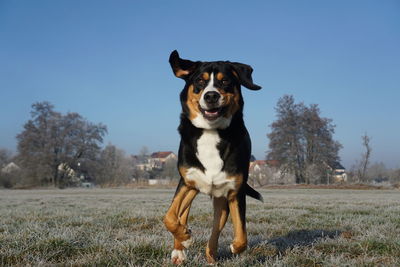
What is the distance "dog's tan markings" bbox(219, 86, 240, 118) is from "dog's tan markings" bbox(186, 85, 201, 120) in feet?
0.88

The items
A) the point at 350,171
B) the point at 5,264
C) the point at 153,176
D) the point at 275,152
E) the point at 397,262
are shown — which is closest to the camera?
the point at 5,264

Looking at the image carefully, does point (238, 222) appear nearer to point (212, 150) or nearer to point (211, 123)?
point (212, 150)

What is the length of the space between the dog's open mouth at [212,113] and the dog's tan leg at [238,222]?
79cm

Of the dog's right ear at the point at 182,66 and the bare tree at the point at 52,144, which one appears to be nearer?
the dog's right ear at the point at 182,66

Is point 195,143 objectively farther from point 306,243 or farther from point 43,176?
point 43,176

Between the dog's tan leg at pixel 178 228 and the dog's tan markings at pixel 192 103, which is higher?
the dog's tan markings at pixel 192 103

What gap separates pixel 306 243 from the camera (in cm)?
468

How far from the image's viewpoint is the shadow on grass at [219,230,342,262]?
3967 millimetres

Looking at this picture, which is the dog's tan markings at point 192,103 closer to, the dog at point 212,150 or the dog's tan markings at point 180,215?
the dog at point 212,150

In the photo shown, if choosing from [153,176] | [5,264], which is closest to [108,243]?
[5,264]

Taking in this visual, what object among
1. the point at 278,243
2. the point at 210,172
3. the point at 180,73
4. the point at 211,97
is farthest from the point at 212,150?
the point at 278,243

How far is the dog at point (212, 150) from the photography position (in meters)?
3.46

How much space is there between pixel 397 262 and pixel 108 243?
297cm

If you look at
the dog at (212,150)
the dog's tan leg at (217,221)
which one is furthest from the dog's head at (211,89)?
the dog's tan leg at (217,221)
